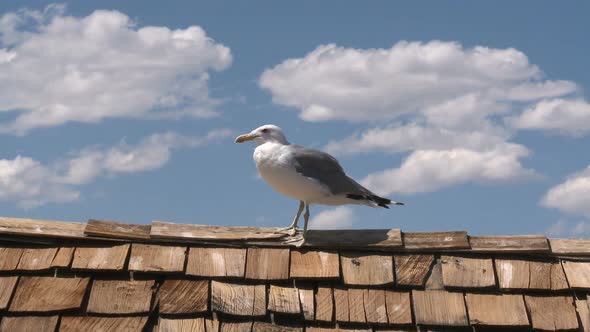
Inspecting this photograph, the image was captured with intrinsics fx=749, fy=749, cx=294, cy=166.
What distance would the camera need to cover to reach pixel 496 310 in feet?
15.8

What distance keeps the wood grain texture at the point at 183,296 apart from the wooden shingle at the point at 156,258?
0.34 ft

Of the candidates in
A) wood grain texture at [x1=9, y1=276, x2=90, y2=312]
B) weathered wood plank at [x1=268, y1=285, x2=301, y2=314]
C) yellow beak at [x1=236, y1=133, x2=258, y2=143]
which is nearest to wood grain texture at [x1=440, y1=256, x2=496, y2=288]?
weathered wood plank at [x1=268, y1=285, x2=301, y2=314]

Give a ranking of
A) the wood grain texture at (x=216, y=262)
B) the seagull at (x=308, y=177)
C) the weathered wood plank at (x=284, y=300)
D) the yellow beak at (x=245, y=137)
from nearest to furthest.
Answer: the weathered wood plank at (x=284, y=300), the wood grain texture at (x=216, y=262), the seagull at (x=308, y=177), the yellow beak at (x=245, y=137)

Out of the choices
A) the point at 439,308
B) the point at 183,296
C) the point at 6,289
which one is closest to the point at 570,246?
the point at 439,308

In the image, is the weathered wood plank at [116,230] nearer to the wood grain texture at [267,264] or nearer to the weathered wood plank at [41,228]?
the weathered wood plank at [41,228]

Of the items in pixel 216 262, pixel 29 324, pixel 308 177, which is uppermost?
pixel 308 177

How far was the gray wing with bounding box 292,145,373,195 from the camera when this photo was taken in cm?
598

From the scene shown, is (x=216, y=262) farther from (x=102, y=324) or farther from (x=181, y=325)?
(x=102, y=324)

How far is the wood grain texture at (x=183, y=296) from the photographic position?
4.68 m

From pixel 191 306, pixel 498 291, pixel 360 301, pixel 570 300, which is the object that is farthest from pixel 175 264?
pixel 570 300

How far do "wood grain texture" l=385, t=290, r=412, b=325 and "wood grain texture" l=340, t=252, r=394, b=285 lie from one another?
3.9 inches

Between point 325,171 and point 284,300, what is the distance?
5.18ft

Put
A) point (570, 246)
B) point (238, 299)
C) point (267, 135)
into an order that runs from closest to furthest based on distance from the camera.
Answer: point (238, 299)
point (570, 246)
point (267, 135)

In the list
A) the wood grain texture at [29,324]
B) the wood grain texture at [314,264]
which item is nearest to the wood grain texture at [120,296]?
the wood grain texture at [29,324]
